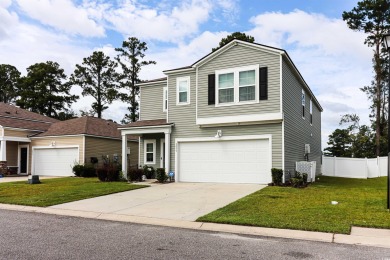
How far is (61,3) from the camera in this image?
13625mm

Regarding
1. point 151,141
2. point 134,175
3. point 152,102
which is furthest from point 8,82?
point 134,175

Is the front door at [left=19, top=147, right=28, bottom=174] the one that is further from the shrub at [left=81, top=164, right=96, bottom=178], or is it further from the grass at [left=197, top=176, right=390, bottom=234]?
the grass at [left=197, top=176, right=390, bottom=234]

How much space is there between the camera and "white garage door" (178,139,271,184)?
15422 millimetres

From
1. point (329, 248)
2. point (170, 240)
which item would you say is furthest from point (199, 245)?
point (329, 248)

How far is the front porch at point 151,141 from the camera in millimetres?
A: 17578

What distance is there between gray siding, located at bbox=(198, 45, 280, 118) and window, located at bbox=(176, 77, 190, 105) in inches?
32.3

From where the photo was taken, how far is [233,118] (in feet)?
51.6

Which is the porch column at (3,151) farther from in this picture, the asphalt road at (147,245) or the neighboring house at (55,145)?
the asphalt road at (147,245)

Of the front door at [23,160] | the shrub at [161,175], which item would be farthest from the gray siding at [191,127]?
the front door at [23,160]

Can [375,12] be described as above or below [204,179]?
above

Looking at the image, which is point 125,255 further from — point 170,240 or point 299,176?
point 299,176

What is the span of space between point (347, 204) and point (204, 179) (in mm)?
8074

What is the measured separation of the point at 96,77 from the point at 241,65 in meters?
29.5

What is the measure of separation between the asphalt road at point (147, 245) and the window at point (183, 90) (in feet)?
34.8
